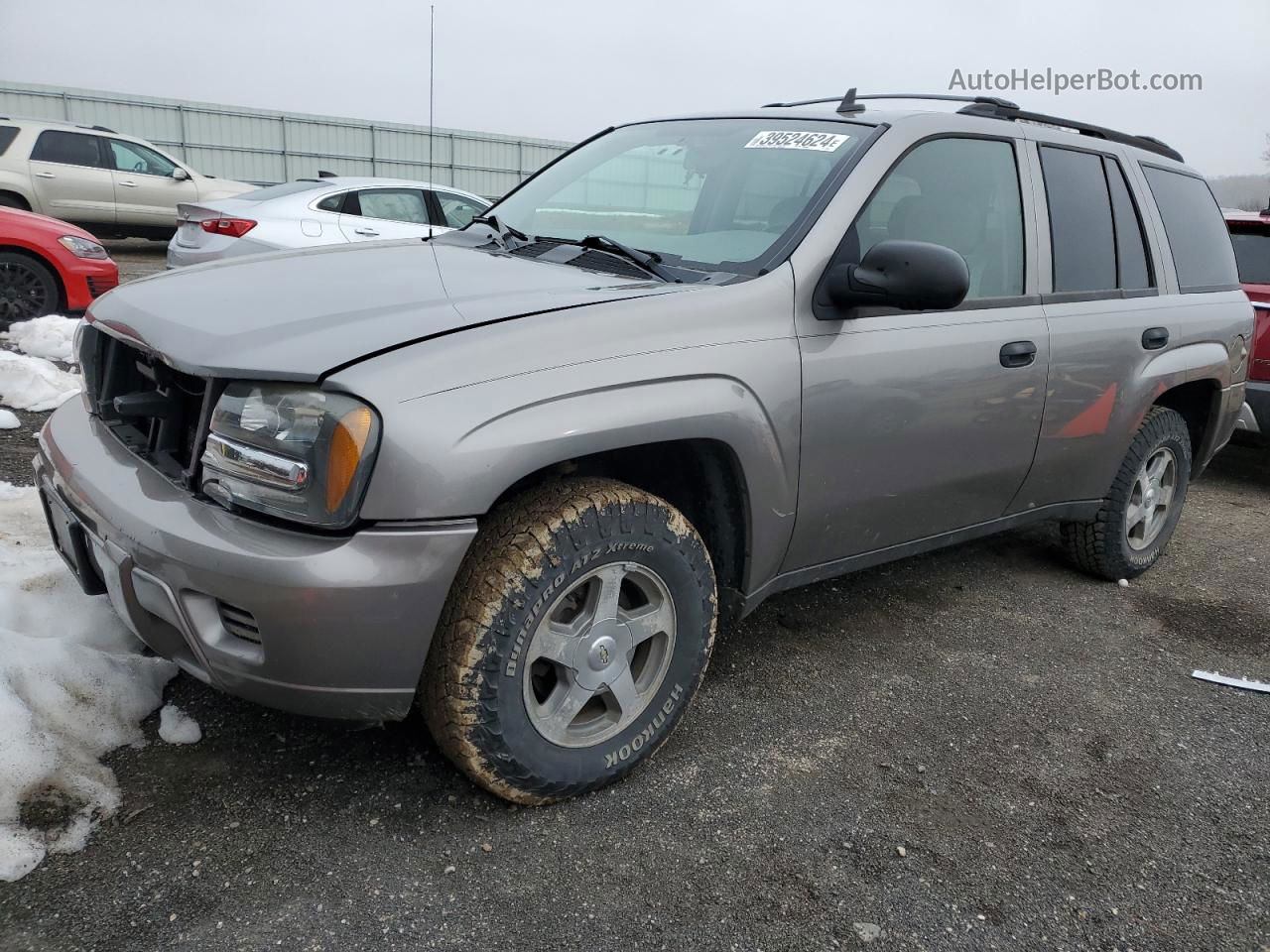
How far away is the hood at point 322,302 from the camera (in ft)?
6.64

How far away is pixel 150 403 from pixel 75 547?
395mm

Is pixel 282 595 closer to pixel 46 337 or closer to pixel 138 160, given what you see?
pixel 46 337

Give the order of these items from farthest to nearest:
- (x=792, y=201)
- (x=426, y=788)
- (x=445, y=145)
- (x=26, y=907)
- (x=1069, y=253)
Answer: (x=445, y=145)
(x=1069, y=253)
(x=792, y=201)
(x=426, y=788)
(x=26, y=907)

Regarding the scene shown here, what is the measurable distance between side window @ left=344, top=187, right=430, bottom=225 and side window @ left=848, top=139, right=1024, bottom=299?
6.38m

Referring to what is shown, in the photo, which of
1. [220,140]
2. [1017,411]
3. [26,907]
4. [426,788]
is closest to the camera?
[26,907]

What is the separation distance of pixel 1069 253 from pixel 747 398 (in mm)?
1652

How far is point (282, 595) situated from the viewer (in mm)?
1891

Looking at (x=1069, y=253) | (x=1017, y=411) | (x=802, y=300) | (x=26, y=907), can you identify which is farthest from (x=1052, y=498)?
(x=26, y=907)

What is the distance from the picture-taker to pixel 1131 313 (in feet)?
11.7

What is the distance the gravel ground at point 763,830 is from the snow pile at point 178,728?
0.03 metres

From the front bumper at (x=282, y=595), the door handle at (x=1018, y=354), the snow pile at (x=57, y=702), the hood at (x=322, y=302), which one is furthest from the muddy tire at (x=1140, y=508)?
the snow pile at (x=57, y=702)

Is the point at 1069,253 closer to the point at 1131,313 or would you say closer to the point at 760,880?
the point at 1131,313

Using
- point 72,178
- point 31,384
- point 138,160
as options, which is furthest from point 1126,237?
point 138,160

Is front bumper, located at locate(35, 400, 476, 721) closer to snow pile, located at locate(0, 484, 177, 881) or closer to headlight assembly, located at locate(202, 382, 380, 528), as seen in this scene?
headlight assembly, located at locate(202, 382, 380, 528)
